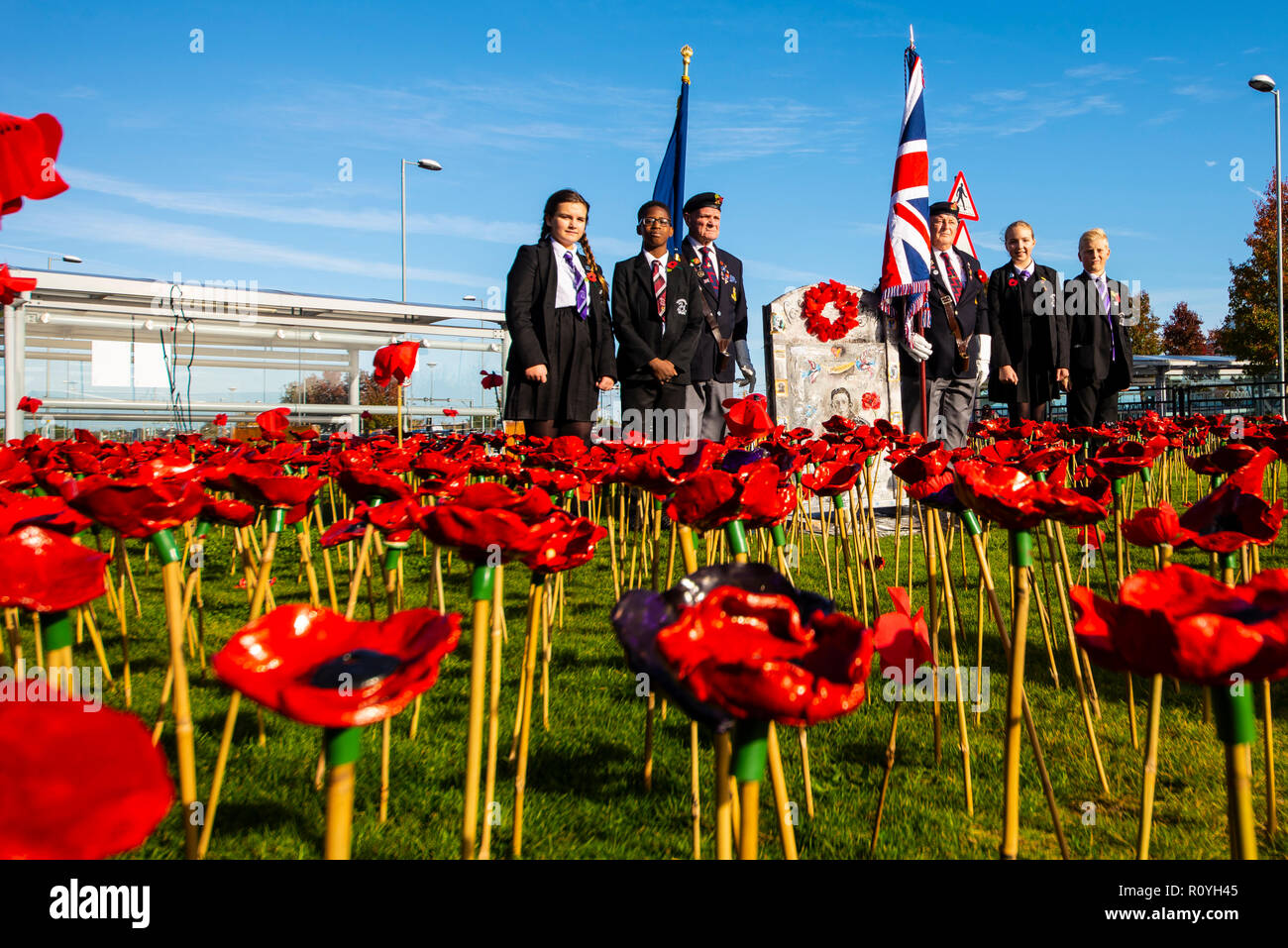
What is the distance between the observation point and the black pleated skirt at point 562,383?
16.0 ft

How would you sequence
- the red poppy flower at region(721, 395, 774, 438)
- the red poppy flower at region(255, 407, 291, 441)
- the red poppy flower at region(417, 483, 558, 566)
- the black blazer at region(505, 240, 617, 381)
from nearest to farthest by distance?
the red poppy flower at region(417, 483, 558, 566)
the red poppy flower at region(721, 395, 774, 438)
the red poppy flower at region(255, 407, 291, 441)
the black blazer at region(505, 240, 617, 381)

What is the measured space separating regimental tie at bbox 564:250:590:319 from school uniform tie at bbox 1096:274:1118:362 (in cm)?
394

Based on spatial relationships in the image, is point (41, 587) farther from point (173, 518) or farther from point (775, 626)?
point (775, 626)

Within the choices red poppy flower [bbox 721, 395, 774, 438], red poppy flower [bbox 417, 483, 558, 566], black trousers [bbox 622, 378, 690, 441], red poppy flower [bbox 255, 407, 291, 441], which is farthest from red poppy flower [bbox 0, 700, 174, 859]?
black trousers [bbox 622, 378, 690, 441]

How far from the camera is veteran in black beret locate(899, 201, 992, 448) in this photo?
6.61 m

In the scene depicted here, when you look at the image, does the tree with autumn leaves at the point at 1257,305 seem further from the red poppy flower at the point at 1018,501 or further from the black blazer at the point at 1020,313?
the red poppy flower at the point at 1018,501

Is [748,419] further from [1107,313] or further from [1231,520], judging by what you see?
[1107,313]

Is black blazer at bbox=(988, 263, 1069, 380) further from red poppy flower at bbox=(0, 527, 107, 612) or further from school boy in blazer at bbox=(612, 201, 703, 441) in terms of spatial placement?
red poppy flower at bbox=(0, 527, 107, 612)

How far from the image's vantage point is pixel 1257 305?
837 inches

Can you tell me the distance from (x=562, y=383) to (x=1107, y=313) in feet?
13.8

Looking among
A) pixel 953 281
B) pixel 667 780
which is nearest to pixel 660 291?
pixel 953 281

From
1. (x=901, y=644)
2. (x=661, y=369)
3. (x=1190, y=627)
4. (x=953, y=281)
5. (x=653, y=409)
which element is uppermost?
(x=953, y=281)
